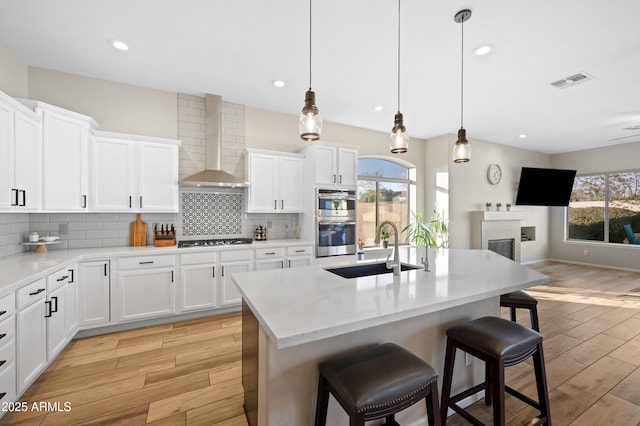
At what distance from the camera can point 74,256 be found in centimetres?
282

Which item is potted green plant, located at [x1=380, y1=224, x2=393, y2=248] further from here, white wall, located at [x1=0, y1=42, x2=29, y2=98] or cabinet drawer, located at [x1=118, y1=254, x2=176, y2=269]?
white wall, located at [x1=0, y1=42, x2=29, y2=98]

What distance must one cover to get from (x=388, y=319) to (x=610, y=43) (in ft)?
11.7

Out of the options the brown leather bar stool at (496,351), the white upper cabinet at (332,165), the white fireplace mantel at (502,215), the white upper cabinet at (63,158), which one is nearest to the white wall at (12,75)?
the white upper cabinet at (63,158)

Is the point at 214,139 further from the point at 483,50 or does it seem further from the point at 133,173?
the point at 483,50

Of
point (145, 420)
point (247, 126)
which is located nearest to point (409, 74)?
point (247, 126)

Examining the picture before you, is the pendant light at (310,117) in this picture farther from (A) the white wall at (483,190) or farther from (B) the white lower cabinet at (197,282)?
(A) the white wall at (483,190)

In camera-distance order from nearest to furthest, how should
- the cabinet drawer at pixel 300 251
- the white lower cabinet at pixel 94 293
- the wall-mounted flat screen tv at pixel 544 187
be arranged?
the white lower cabinet at pixel 94 293 → the cabinet drawer at pixel 300 251 → the wall-mounted flat screen tv at pixel 544 187

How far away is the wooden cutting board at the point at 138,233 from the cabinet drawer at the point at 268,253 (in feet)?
4.79

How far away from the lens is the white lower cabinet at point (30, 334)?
6.52ft

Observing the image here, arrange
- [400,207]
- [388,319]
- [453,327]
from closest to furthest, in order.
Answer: [388,319]
[453,327]
[400,207]

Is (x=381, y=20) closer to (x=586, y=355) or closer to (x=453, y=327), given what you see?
(x=453, y=327)

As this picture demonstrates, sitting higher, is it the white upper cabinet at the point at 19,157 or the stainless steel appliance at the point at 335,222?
the white upper cabinet at the point at 19,157

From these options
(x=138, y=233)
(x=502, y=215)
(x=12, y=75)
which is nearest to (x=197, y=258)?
(x=138, y=233)

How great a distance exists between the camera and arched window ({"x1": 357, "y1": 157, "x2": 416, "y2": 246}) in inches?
223
